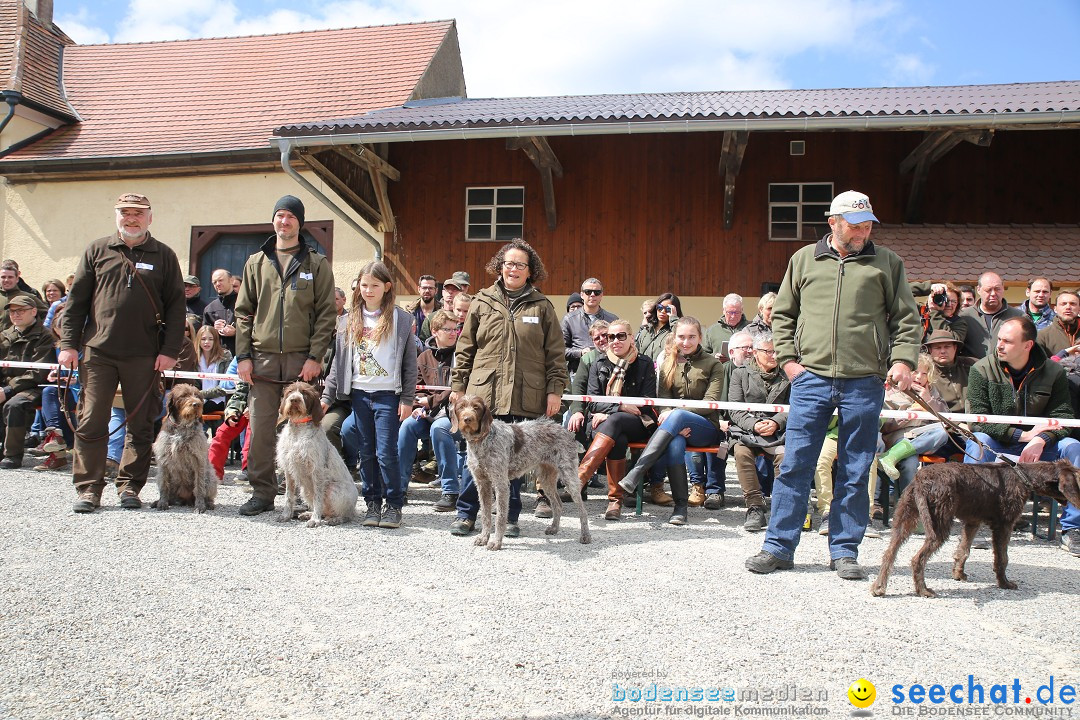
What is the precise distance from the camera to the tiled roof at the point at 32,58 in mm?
16797

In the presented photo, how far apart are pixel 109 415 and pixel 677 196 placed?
31.0ft

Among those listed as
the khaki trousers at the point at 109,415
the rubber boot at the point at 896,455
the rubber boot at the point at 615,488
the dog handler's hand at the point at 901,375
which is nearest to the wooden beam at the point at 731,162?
the rubber boot at the point at 896,455

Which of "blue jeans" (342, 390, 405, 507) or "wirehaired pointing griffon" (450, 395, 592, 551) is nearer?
"wirehaired pointing griffon" (450, 395, 592, 551)

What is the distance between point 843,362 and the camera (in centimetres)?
461

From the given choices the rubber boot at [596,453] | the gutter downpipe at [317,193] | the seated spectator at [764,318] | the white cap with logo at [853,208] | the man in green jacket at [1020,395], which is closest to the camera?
the white cap with logo at [853,208]

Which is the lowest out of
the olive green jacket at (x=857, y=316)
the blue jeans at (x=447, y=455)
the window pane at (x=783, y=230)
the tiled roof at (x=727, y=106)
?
the blue jeans at (x=447, y=455)

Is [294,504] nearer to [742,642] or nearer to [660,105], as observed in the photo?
[742,642]

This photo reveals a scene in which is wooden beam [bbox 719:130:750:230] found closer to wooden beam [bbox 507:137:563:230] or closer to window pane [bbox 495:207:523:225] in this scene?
wooden beam [bbox 507:137:563:230]

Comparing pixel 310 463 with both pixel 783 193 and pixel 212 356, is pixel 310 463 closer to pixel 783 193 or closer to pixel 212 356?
pixel 212 356

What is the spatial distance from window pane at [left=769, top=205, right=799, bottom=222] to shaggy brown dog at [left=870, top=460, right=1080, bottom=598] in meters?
8.67

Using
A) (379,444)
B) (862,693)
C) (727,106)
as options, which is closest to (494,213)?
(727,106)

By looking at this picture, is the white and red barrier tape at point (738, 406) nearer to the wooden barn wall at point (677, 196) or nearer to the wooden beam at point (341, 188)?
the wooden beam at point (341, 188)

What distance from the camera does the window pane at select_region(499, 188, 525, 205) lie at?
540 inches

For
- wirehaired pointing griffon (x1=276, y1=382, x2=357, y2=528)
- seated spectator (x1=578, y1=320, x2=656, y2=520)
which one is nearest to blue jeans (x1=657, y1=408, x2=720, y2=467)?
seated spectator (x1=578, y1=320, x2=656, y2=520)
